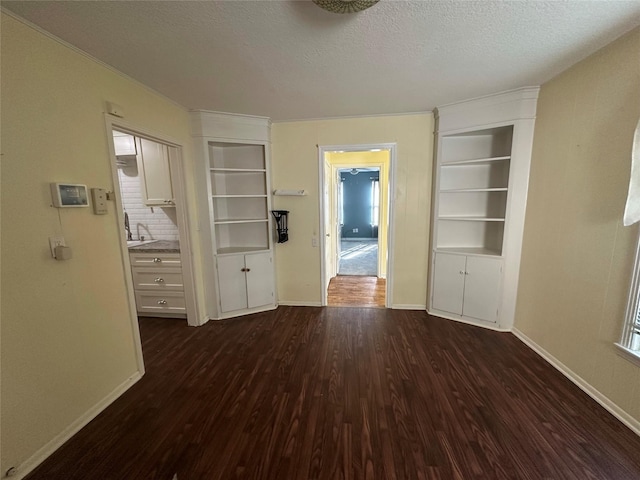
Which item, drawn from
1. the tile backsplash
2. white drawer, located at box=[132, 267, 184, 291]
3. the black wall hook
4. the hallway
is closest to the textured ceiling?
the black wall hook

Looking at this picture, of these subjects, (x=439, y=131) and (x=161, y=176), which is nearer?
(x=439, y=131)

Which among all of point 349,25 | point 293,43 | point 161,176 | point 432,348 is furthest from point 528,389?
point 161,176

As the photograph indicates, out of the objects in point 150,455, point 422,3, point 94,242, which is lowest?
point 150,455

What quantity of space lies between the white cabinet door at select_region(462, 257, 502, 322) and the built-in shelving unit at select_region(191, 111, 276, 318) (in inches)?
95.7

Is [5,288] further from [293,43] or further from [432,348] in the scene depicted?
[432,348]

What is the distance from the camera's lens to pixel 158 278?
2.99 m

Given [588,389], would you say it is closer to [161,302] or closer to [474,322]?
[474,322]

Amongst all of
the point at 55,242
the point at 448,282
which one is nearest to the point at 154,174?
the point at 55,242

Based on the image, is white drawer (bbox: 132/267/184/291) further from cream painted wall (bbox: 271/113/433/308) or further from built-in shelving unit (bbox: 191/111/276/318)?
cream painted wall (bbox: 271/113/433/308)

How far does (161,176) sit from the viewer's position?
2.97m

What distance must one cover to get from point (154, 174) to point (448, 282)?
3.85 m

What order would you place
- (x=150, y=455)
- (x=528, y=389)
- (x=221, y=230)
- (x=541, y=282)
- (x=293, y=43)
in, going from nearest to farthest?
(x=150, y=455) → (x=293, y=43) → (x=528, y=389) → (x=541, y=282) → (x=221, y=230)

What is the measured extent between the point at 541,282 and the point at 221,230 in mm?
3637

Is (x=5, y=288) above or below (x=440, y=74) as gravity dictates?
below
